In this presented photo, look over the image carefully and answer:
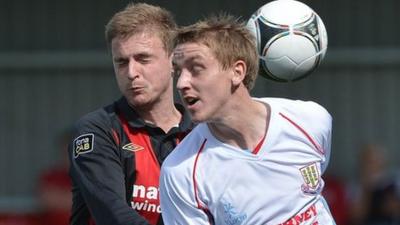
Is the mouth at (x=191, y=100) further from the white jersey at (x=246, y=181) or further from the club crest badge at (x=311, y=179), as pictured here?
the club crest badge at (x=311, y=179)

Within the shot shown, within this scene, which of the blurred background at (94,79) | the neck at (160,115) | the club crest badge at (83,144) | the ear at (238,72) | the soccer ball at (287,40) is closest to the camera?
the ear at (238,72)

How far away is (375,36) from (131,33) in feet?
19.2

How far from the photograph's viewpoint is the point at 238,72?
546 cm

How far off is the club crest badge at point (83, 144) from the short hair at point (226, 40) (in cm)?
75

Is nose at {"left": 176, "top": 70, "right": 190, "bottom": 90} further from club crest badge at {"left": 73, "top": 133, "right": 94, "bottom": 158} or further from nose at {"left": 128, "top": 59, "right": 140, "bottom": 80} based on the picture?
club crest badge at {"left": 73, "top": 133, "right": 94, "bottom": 158}

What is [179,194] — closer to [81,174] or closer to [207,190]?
[207,190]

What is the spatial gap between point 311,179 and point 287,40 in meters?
0.82

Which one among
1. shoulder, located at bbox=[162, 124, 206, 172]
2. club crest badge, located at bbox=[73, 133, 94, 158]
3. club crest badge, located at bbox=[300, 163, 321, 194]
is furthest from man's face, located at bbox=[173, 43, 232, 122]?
club crest badge, located at bbox=[73, 133, 94, 158]

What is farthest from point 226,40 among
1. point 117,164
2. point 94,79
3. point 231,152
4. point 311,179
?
point 94,79

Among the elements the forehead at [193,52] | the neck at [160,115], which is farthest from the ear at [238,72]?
the neck at [160,115]

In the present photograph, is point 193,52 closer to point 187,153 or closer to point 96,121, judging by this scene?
point 187,153

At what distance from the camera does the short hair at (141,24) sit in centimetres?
605

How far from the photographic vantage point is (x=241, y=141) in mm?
5516

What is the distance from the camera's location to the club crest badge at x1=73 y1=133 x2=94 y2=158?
19.5 ft
